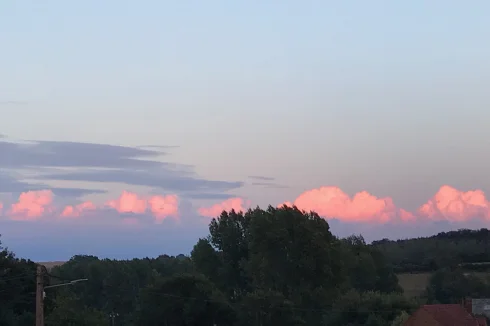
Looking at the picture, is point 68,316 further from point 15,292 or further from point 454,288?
point 454,288

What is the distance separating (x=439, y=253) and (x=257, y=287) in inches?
2726

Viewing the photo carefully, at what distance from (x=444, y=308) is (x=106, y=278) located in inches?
2482

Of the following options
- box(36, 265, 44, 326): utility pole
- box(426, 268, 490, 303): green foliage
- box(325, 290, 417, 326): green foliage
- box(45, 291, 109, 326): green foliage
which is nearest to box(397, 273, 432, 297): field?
box(426, 268, 490, 303): green foliage

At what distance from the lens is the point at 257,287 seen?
79.2 metres

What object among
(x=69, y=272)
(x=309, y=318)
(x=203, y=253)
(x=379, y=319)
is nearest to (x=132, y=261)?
(x=69, y=272)

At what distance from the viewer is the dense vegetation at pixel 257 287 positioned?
5641 cm

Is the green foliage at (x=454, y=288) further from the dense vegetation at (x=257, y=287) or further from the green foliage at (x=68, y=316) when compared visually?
the green foliage at (x=68, y=316)

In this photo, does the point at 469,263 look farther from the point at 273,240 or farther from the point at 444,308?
the point at 444,308

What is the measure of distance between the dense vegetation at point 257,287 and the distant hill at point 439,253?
23.4 m

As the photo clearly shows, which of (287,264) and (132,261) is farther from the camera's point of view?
(132,261)

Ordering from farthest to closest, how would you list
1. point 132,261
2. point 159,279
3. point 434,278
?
1. point 132,261
2. point 434,278
3. point 159,279

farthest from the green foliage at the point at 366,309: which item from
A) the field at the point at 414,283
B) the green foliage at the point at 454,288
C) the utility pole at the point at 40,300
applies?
the utility pole at the point at 40,300

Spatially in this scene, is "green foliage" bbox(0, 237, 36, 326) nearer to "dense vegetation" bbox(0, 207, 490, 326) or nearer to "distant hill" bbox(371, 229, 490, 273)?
"dense vegetation" bbox(0, 207, 490, 326)

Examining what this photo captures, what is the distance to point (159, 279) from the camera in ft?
234
